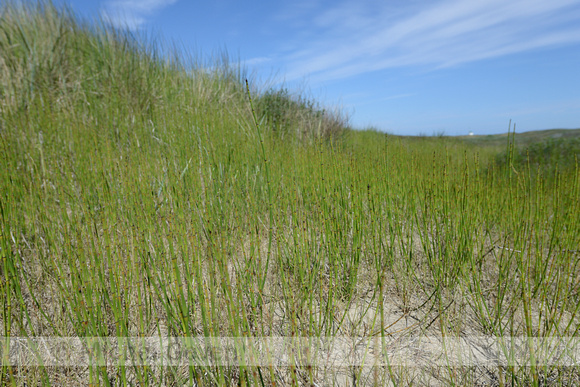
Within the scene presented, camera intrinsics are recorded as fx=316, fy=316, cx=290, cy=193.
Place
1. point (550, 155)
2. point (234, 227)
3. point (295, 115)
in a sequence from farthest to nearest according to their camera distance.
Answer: point (295, 115), point (550, 155), point (234, 227)

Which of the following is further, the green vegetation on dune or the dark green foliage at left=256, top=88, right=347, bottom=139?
the dark green foliage at left=256, top=88, right=347, bottom=139

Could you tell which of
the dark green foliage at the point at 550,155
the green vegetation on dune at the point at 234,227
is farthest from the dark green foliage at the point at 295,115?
the dark green foliage at the point at 550,155

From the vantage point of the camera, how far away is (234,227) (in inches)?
83.2

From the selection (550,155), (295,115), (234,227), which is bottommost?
(234,227)

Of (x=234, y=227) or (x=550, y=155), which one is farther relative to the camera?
(x=550, y=155)

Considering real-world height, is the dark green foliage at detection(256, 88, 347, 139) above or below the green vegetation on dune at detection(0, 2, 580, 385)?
above

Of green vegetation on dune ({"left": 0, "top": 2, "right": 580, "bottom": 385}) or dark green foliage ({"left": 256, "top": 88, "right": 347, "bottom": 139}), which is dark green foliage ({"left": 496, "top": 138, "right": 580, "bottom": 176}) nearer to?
green vegetation on dune ({"left": 0, "top": 2, "right": 580, "bottom": 385})

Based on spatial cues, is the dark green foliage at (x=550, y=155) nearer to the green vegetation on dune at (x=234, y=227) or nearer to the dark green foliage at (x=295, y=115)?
the green vegetation on dune at (x=234, y=227)

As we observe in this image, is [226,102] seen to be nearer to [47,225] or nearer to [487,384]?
[47,225]

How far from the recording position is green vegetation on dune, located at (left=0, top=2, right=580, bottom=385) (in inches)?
48.7

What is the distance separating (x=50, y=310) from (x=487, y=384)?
6.92ft

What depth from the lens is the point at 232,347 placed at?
127 cm

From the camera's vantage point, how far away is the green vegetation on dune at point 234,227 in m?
1.24

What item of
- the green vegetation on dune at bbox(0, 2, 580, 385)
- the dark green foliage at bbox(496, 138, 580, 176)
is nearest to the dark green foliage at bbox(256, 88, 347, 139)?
the green vegetation on dune at bbox(0, 2, 580, 385)
